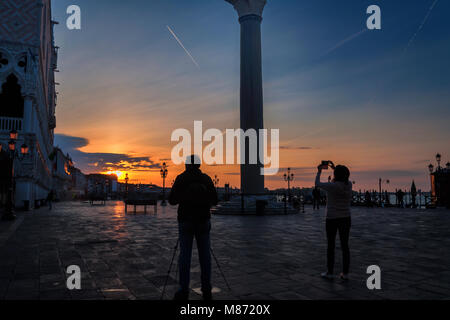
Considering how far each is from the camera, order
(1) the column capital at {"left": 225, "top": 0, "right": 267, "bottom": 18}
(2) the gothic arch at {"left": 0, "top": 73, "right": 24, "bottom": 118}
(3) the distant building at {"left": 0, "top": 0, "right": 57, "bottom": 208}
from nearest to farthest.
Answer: (3) the distant building at {"left": 0, "top": 0, "right": 57, "bottom": 208} < (2) the gothic arch at {"left": 0, "top": 73, "right": 24, "bottom": 118} < (1) the column capital at {"left": 225, "top": 0, "right": 267, "bottom": 18}

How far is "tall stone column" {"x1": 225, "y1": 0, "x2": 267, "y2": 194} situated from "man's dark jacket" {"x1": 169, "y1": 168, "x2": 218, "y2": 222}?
21.0 meters

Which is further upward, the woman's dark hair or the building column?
the building column

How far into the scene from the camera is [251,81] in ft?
85.3

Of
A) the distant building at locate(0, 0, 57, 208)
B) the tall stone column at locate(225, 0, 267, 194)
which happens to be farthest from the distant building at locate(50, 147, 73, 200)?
the tall stone column at locate(225, 0, 267, 194)

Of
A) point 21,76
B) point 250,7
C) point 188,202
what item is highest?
point 250,7

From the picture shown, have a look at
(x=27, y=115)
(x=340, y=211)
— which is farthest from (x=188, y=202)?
(x=27, y=115)

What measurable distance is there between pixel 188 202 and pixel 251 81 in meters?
22.7

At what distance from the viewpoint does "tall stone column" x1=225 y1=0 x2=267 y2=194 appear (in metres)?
25.7

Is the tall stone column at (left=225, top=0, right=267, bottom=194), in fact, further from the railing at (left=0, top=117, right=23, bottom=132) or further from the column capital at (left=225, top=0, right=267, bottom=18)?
the railing at (left=0, top=117, right=23, bottom=132)

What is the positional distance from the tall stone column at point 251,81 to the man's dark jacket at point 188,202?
20978 mm

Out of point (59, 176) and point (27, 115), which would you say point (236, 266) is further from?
point (59, 176)

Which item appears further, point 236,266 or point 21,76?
point 21,76

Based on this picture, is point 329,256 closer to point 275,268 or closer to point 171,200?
point 275,268
